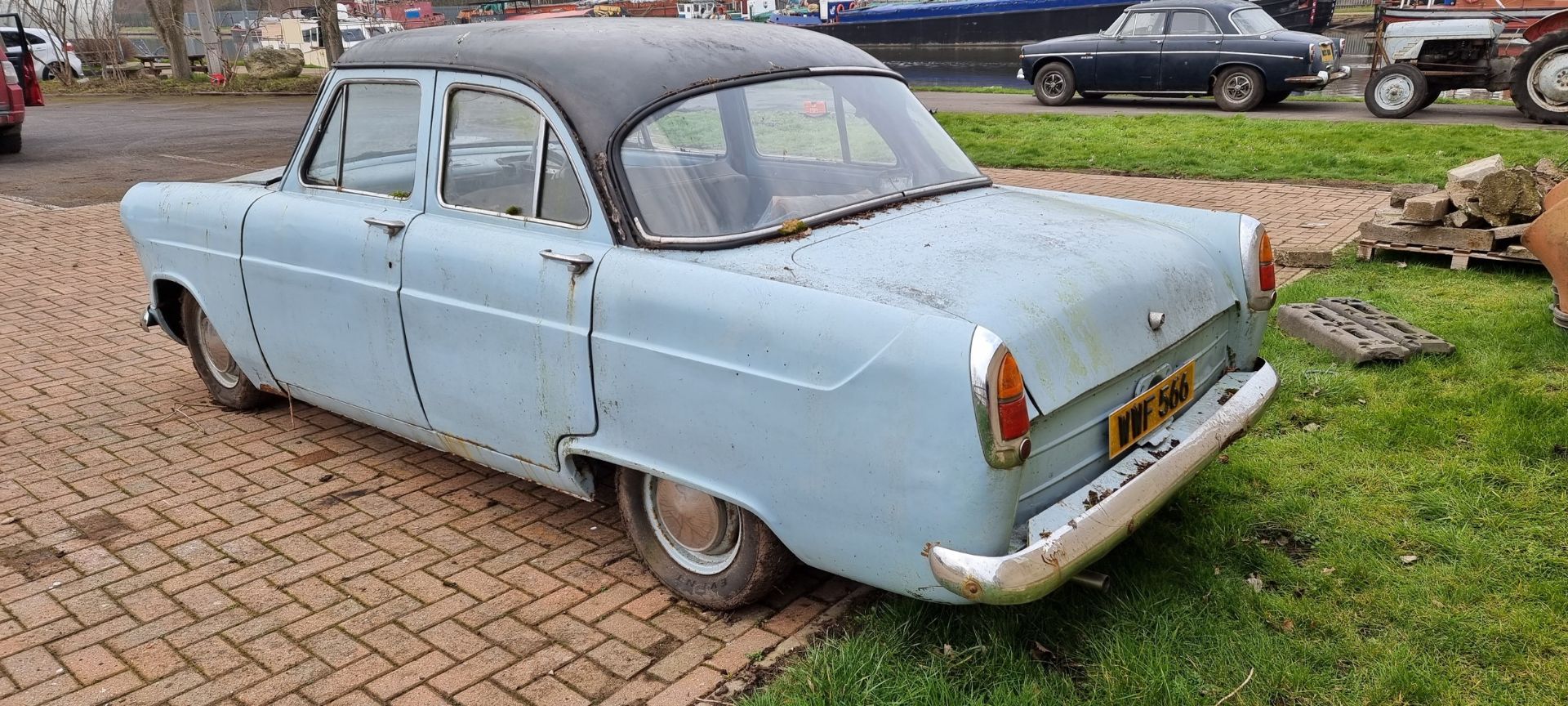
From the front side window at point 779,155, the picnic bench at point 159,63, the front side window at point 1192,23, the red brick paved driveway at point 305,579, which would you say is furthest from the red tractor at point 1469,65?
the picnic bench at point 159,63

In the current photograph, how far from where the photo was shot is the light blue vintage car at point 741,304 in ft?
8.79

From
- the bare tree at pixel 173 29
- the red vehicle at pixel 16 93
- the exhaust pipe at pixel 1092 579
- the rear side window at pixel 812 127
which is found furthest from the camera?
the bare tree at pixel 173 29

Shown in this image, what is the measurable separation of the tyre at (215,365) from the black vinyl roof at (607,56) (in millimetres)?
1637

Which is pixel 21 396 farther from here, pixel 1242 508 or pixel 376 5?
pixel 376 5

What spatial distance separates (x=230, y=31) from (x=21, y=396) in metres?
33.7

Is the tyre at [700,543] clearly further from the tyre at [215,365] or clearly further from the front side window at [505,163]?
the tyre at [215,365]

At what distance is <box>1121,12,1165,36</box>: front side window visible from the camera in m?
16.3

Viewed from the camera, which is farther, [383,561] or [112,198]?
[112,198]

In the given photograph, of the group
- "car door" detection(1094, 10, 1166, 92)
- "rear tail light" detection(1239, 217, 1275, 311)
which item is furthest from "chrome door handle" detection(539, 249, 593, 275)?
"car door" detection(1094, 10, 1166, 92)

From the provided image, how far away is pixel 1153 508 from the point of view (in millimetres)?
2965

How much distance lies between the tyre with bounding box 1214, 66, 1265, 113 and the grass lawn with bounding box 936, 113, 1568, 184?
155cm

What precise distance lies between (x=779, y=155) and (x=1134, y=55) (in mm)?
14079

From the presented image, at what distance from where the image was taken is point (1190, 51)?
1584cm

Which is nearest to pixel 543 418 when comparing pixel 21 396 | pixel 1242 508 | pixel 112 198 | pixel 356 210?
pixel 356 210
